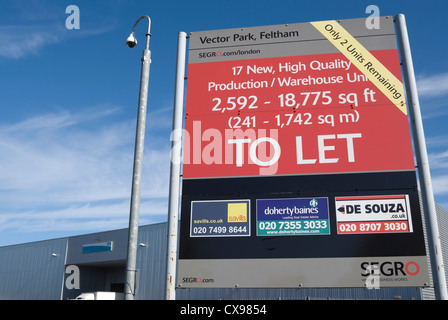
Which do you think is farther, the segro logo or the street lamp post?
the street lamp post

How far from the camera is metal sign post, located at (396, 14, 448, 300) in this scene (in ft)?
16.7

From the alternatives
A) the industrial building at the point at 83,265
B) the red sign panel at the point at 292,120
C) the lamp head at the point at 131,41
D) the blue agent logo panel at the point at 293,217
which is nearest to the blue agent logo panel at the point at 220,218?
the blue agent logo panel at the point at 293,217

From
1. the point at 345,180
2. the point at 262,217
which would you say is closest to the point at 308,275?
the point at 262,217

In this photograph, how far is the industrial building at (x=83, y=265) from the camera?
3472 cm

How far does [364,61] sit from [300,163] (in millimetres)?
1817

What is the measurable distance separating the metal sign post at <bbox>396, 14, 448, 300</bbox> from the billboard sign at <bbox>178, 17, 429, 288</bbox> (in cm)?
11

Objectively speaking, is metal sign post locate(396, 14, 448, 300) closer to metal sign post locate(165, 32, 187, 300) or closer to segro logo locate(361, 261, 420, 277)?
segro logo locate(361, 261, 420, 277)

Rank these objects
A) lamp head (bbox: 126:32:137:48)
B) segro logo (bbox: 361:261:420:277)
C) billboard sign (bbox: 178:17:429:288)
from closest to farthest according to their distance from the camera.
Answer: segro logo (bbox: 361:261:420:277)
billboard sign (bbox: 178:17:429:288)
lamp head (bbox: 126:32:137:48)

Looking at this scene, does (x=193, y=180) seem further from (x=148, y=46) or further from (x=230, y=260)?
(x=148, y=46)

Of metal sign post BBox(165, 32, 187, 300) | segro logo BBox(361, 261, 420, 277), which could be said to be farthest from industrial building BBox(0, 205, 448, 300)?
segro logo BBox(361, 261, 420, 277)

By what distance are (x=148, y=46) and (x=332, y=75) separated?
128 inches

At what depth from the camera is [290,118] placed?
19.8 feet

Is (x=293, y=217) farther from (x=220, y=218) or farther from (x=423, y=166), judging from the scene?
(x=423, y=166)

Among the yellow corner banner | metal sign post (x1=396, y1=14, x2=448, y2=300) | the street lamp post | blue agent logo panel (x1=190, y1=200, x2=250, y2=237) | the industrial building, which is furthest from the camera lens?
the industrial building
